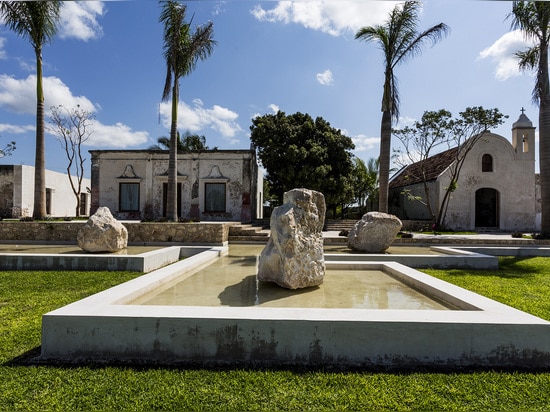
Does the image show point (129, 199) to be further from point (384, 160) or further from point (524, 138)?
point (524, 138)

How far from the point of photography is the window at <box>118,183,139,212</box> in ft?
65.9

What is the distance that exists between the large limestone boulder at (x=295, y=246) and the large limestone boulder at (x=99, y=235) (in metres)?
5.32

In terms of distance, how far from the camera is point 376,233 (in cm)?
945

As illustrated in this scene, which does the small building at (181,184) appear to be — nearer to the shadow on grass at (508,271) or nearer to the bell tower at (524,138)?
the shadow on grass at (508,271)

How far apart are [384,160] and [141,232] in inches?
412

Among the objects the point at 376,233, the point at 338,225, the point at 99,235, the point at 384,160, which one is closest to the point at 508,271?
the point at 376,233

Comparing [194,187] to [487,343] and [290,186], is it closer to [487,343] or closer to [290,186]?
[290,186]

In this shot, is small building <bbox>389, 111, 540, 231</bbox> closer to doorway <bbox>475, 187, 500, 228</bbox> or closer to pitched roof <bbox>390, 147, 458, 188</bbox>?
pitched roof <bbox>390, 147, 458, 188</bbox>

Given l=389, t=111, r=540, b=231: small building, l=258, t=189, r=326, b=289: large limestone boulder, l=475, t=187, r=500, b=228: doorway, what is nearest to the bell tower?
l=389, t=111, r=540, b=231: small building

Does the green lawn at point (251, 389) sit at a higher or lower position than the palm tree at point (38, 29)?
lower

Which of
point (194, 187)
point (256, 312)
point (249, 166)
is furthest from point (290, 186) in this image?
point (256, 312)

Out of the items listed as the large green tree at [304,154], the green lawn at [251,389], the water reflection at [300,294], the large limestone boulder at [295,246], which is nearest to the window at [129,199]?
the large green tree at [304,154]

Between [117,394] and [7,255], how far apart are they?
275 inches

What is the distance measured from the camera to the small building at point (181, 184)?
19641 mm
